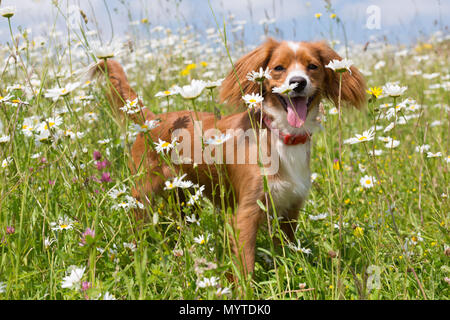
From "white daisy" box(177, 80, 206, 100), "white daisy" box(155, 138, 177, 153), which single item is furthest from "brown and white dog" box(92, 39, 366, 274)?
"white daisy" box(177, 80, 206, 100)

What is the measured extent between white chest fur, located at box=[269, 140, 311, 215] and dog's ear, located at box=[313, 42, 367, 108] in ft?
1.32

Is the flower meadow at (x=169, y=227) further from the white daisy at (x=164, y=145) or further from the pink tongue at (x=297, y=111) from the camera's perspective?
the pink tongue at (x=297, y=111)

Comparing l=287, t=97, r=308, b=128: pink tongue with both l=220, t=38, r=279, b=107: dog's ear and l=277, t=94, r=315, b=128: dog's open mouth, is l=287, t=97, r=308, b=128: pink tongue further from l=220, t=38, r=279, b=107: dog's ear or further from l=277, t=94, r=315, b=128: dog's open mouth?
l=220, t=38, r=279, b=107: dog's ear

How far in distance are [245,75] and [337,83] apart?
1.86 ft

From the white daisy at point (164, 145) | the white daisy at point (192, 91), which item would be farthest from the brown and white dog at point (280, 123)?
the white daisy at point (192, 91)

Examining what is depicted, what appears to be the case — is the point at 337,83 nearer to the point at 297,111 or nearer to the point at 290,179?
the point at 297,111

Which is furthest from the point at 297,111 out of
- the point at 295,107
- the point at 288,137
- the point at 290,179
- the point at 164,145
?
the point at 164,145

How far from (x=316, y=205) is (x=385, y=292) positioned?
3.52 ft

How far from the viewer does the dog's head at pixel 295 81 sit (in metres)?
2.30

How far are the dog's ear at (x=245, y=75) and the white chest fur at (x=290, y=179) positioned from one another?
386 millimetres

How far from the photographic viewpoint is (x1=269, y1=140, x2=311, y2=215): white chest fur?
7.64 ft

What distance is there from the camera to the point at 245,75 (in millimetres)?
2559
